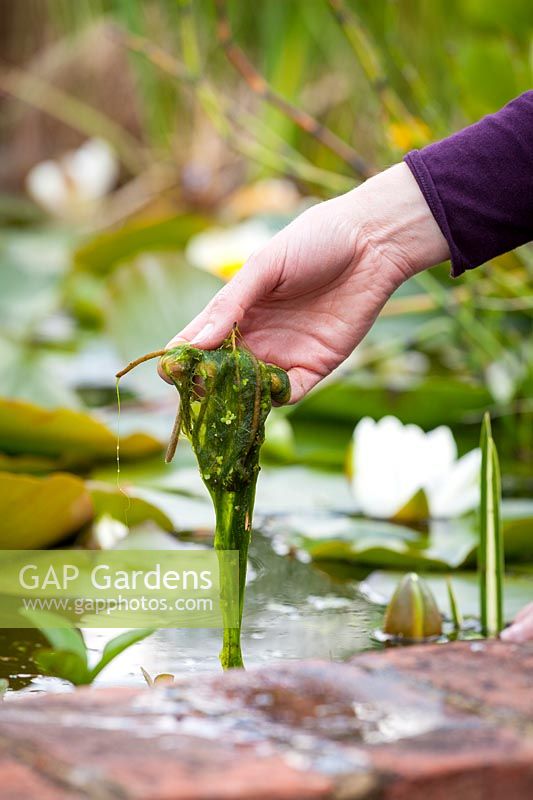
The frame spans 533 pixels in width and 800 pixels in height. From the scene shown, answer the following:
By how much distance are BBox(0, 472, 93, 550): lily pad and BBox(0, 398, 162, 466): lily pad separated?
25 centimetres

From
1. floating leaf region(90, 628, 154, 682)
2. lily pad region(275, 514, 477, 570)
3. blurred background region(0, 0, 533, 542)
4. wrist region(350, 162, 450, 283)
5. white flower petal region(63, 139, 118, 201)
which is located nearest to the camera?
floating leaf region(90, 628, 154, 682)

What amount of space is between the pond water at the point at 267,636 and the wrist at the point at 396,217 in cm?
33

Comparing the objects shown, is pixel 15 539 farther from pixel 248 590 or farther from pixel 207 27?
pixel 207 27

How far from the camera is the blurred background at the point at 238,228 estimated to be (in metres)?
1.60

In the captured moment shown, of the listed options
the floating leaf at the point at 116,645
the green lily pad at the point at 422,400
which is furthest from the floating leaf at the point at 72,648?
the green lily pad at the point at 422,400

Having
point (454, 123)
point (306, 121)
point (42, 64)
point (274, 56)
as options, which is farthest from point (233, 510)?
point (42, 64)

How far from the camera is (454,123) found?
2.41 metres

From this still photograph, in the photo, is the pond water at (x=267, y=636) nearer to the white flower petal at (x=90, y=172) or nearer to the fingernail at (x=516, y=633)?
the fingernail at (x=516, y=633)

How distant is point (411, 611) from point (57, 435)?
0.58 metres

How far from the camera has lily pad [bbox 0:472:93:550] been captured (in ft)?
3.41

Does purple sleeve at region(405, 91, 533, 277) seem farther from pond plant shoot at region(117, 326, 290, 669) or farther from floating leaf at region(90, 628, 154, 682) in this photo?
floating leaf at region(90, 628, 154, 682)

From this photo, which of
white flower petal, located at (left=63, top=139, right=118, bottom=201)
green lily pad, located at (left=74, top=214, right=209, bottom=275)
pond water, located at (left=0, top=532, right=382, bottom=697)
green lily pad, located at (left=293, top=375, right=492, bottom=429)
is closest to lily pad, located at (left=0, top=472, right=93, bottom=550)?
pond water, located at (left=0, top=532, right=382, bottom=697)

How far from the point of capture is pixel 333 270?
3.27 feet

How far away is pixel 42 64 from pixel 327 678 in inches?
170
